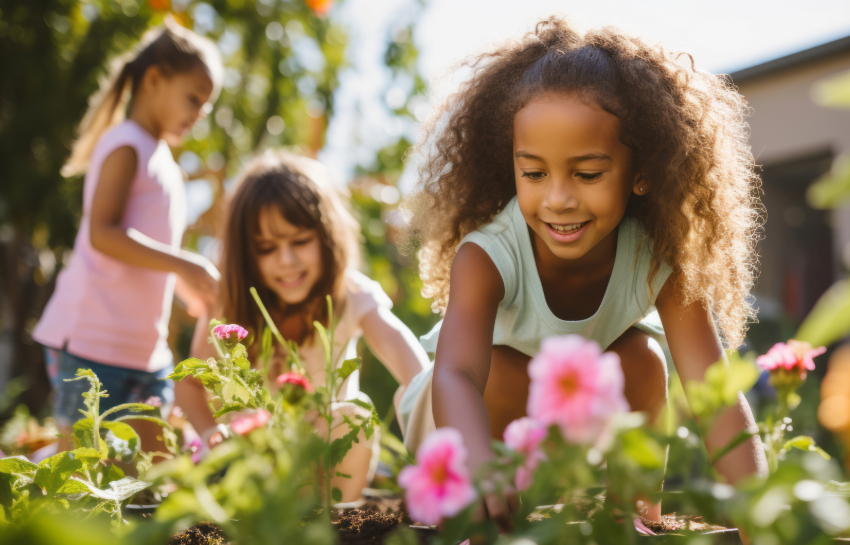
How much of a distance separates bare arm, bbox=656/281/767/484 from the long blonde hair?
1.90 metres

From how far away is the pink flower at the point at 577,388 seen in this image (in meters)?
0.38

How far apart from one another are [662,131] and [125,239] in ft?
5.25

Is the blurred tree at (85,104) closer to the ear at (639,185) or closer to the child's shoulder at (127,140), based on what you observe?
the child's shoulder at (127,140)

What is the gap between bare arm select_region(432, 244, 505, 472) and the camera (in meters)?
0.83

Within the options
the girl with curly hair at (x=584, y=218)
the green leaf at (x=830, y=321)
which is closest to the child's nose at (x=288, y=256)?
the girl with curly hair at (x=584, y=218)

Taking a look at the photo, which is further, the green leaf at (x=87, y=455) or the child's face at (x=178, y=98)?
the child's face at (x=178, y=98)

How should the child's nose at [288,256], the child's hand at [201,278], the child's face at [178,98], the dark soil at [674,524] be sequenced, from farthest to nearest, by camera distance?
1. the child's face at [178,98]
2. the child's nose at [288,256]
3. the child's hand at [201,278]
4. the dark soil at [674,524]

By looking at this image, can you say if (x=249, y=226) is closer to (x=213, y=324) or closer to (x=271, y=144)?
(x=213, y=324)

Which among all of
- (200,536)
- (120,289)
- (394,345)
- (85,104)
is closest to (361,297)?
(394,345)

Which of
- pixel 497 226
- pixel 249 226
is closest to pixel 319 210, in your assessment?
pixel 249 226

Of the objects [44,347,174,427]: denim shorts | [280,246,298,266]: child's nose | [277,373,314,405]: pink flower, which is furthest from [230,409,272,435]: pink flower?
[44,347,174,427]: denim shorts

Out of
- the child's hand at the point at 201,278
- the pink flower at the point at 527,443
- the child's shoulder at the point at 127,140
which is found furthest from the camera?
the child's shoulder at the point at 127,140

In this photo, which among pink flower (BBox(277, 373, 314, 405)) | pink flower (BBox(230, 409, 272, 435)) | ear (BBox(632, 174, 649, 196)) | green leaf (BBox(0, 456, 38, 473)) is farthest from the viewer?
ear (BBox(632, 174, 649, 196))

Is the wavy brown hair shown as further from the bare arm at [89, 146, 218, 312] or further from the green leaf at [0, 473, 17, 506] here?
the green leaf at [0, 473, 17, 506]
